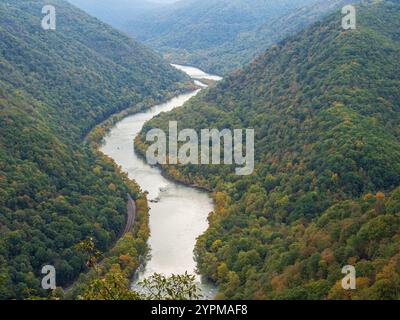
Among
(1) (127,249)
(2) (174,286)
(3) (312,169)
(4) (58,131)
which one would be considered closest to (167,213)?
(1) (127,249)

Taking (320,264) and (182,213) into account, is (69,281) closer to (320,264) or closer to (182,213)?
(182,213)

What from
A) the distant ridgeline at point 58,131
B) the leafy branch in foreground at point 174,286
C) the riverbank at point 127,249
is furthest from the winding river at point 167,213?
the leafy branch in foreground at point 174,286

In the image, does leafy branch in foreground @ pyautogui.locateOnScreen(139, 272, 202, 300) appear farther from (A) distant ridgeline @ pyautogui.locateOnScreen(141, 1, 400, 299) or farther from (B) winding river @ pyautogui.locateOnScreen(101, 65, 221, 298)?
(B) winding river @ pyautogui.locateOnScreen(101, 65, 221, 298)

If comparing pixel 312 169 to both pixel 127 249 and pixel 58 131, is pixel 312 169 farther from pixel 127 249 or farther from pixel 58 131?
pixel 58 131

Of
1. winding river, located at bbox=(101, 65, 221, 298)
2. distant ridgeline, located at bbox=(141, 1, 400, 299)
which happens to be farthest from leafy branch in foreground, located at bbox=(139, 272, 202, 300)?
winding river, located at bbox=(101, 65, 221, 298)

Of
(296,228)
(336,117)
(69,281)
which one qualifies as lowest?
(69,281)

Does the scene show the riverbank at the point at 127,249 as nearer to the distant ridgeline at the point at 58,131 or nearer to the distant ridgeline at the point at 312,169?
the distant ridgeline at the point at 58,131

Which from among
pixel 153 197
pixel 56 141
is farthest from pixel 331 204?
pixel 56 141
